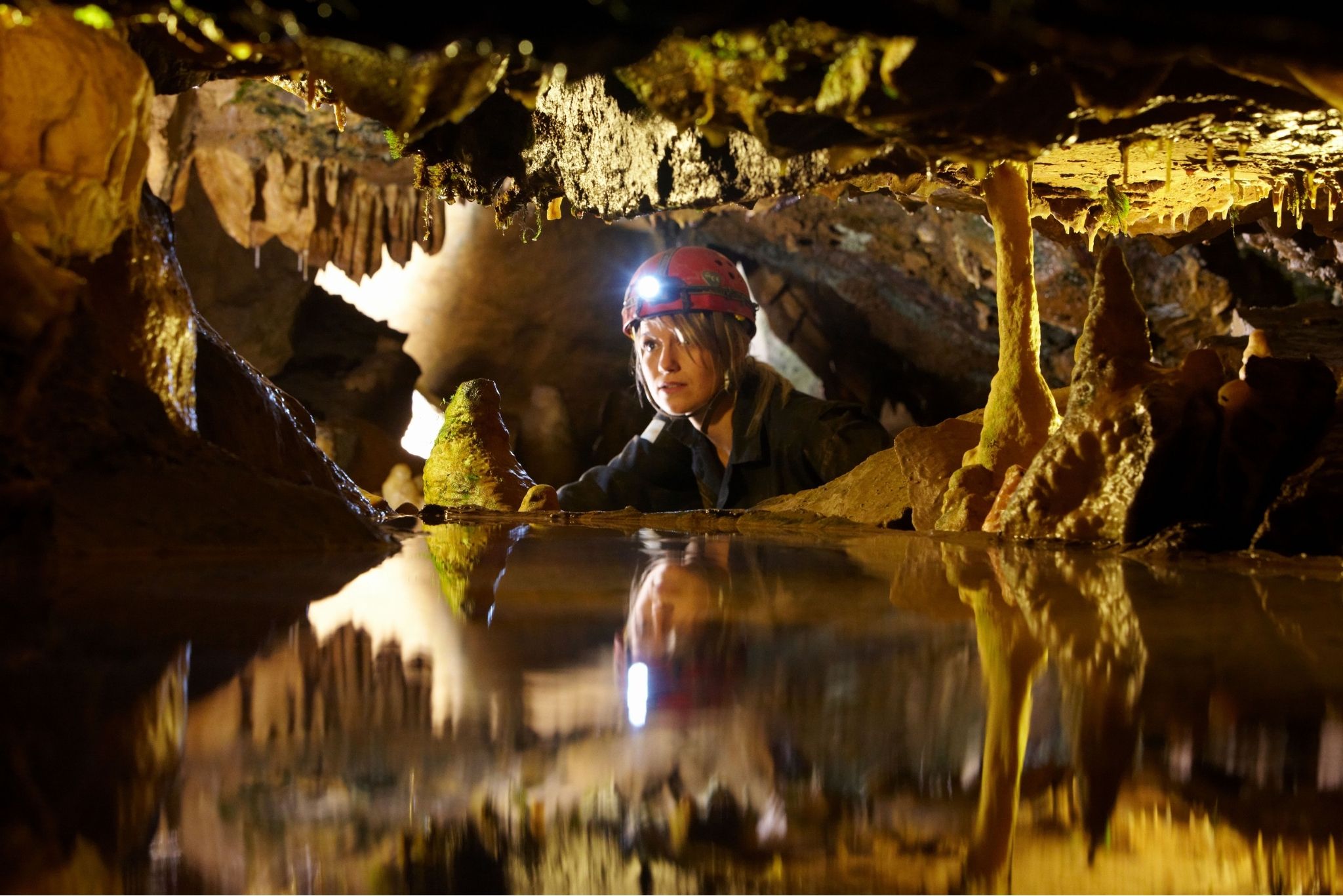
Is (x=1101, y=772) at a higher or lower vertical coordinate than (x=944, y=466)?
lower

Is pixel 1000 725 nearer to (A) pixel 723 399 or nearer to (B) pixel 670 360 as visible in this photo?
(B) pixel 670 360

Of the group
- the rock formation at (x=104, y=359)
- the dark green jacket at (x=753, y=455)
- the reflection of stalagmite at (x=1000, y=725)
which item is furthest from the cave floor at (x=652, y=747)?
the dark green jacket at (x=753, y=455)

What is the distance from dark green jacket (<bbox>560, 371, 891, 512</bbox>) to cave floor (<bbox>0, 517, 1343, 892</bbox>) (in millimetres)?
6140

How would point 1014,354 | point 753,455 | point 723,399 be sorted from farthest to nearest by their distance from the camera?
1. point 723,399
2. point 753,455
3. point 1014,354

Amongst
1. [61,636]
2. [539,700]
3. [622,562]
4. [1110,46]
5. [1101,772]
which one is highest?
[1110,46]

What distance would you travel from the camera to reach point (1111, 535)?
4.14 m

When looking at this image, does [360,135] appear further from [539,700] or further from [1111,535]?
[539,700]

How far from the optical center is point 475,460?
7.46 meters

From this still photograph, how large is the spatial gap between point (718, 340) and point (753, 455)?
1.07m

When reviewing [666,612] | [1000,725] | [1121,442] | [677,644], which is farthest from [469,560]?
[1121,442]

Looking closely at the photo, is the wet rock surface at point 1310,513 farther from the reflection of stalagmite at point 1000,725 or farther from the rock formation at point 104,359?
the rock formation at point 104,359

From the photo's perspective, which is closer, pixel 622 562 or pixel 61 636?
pixel 61 636

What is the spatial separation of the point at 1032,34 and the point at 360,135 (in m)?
8.55

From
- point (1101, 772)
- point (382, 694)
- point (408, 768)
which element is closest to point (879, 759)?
point (1101, 772)
